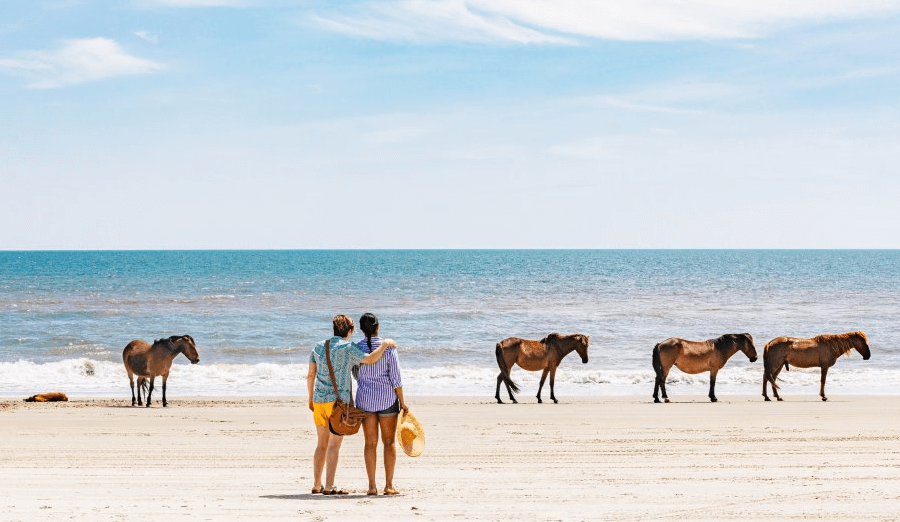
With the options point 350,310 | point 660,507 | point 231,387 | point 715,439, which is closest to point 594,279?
point 350,310

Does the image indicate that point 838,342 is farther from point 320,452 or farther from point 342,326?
point 342,326

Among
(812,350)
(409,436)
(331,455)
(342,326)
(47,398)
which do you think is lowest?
(47,398)

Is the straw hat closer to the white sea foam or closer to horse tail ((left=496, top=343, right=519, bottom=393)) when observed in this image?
horse tail ((left=496, top=343, right=519, bottom=393))

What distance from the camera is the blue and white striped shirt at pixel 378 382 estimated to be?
7.98 m

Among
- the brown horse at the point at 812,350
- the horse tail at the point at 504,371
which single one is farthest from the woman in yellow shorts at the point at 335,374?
the brown horse at the point at 812,350

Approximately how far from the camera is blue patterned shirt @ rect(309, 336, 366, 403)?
791 cm

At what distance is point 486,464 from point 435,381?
1206 centimetres

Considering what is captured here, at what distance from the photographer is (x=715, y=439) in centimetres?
1237

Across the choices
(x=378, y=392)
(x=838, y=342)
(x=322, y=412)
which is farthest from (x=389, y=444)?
(x=838, y=342)

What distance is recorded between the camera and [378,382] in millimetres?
8000

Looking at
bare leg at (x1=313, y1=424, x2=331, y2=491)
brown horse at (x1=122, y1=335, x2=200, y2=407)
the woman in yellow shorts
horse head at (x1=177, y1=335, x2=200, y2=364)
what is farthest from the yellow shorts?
horse head at (x1=177, y1=335, x2=200, y2=364)

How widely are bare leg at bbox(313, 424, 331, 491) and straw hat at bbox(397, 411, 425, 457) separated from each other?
0.68m

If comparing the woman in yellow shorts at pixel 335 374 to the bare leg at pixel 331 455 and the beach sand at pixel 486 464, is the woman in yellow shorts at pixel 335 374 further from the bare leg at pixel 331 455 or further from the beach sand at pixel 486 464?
the beach sand at pixel 486 464

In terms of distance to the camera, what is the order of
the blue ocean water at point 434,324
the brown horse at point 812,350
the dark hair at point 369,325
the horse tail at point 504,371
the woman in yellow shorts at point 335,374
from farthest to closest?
the blue ocean water at point 434,324, the brown horse at point 812,350, the horse tail at point 504,371, the woman in yellow shorts at point 335,374, the dark hair at point 369,325
